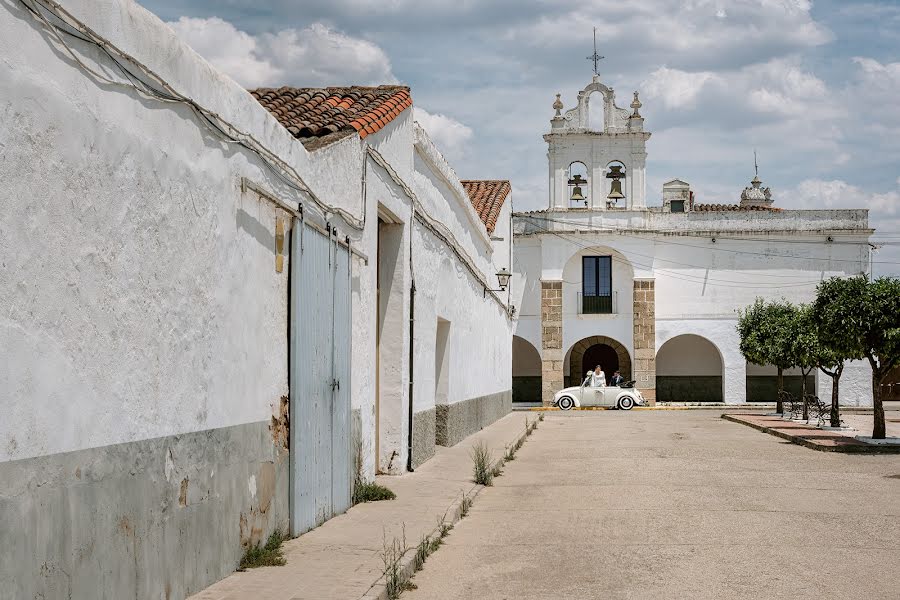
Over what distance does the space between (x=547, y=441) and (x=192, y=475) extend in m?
15.0

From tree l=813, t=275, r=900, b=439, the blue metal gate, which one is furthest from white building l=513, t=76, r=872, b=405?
the blue metal gate

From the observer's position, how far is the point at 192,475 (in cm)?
600

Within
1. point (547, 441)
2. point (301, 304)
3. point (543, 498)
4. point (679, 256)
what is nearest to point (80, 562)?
point (301, 304)

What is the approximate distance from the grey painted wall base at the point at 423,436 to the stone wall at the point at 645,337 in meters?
23.1

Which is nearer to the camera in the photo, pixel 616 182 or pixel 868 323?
pixel 868 323

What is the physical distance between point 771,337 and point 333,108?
20.1 metres

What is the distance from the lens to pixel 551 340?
3825 centimetres

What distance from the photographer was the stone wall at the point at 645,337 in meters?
37.4

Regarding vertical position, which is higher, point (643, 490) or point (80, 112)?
point (80, 112)

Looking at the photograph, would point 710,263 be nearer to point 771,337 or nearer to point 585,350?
point 585,350

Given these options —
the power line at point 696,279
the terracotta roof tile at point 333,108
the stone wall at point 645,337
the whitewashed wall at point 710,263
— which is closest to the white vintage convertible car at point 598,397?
the stone wall at point 645,337

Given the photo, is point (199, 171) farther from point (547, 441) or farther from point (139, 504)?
point (547, 441)

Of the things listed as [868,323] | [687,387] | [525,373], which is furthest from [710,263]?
[868,323]

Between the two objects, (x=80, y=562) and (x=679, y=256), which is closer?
(x=80, y=562)
